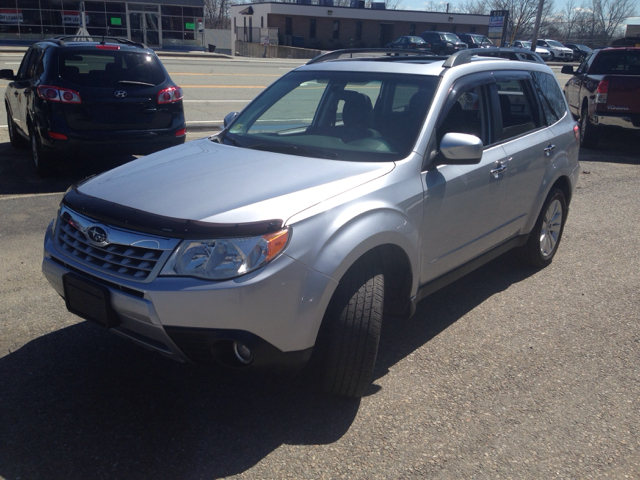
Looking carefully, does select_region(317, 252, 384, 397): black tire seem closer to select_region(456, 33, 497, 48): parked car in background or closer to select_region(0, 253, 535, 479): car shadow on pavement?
select_region(0, 253, 535, 479): car shadow on pavement

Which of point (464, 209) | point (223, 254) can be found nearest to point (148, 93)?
point (464, 209)

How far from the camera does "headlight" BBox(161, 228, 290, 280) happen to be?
2.68 meters

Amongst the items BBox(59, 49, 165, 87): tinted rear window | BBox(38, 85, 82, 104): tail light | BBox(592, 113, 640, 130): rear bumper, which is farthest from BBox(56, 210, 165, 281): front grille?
BBox(592, 113, 640, 130): rear bumper

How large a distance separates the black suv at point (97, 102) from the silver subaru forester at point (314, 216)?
11.1 ft

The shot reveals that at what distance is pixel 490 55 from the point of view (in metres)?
4.74

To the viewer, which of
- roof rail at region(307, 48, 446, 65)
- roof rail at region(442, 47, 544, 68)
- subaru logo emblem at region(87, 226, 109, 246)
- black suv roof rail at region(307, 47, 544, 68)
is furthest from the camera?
roof rail at region(307, 48, 446, 65)

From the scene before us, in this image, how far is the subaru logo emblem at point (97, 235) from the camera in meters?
2.93

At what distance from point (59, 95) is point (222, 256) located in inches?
223

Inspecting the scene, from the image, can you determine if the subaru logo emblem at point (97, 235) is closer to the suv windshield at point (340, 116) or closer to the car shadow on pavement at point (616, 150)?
the suv windshield at point (340, 116)

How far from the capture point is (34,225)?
6023 mm

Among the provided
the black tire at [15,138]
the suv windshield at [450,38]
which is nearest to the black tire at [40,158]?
the black tire at [15,138]

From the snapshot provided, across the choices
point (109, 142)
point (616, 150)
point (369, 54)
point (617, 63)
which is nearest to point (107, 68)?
point (109, 142)

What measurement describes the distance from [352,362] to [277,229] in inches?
32.3

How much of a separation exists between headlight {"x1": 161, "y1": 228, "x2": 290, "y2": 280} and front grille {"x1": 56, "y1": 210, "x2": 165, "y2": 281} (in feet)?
0.37
